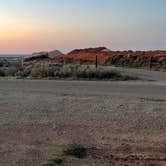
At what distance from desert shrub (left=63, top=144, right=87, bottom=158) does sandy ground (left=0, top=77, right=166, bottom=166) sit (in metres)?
0.20

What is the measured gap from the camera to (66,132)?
47.3ft

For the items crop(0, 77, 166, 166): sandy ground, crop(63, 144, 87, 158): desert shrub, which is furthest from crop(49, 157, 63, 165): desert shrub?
crop(63, 144, 87, 158): desert shrub

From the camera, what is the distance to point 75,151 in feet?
38.8

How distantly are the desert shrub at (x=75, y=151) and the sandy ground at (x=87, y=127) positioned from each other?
201 mm

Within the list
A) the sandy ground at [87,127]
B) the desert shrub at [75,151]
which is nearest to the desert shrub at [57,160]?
the sandy ground at [87,127]

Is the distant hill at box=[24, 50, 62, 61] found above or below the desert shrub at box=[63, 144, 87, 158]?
above

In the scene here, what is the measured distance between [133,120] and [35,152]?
17.4 ft

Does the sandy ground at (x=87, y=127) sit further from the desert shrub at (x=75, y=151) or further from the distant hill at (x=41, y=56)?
the distant hill at (x=41, y=56)

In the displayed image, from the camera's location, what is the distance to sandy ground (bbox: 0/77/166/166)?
37.6 ft

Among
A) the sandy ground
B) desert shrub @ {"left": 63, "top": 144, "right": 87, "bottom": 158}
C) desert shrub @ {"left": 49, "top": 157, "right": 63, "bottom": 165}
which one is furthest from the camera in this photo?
desert shrub @ {"left": 63, "top": 144, "right": 87, "bottom": 158}

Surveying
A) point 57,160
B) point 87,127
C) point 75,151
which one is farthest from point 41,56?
point 57,160

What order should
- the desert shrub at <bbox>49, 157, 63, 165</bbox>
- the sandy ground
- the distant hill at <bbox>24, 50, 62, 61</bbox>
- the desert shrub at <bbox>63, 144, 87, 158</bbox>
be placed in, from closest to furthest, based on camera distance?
the desert shrub at <bbox>49, 157, 63, 165</bbox>, the sandy ground, the desert shrub at <bbox>63, 144, 87, 158</bbox>, the distant hill at <bbox>24, 50, 62, 61</bbox>

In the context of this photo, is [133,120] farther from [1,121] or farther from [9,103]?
[9,103]

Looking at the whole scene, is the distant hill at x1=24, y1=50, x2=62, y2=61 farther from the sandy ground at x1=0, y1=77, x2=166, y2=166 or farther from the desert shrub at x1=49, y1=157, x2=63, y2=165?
the desert shrub at x1=49, y1=157, x2=63, y2=165
